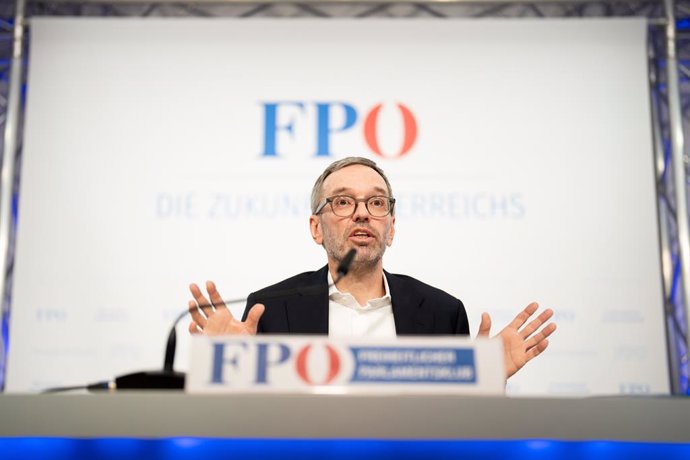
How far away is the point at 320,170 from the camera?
3.07 metres

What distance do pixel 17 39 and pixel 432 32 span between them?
2095 millimetres

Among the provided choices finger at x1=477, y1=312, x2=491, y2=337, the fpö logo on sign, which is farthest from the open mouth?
the fpö logo on sign

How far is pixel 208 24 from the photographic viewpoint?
330cm

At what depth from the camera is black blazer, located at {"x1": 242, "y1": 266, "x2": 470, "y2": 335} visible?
185 centimetres

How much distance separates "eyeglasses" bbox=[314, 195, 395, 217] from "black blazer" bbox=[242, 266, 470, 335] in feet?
0.70

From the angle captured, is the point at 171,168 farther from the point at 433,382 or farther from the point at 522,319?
the point at 433,382

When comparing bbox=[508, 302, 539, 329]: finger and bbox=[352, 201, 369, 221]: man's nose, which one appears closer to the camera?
bbox=[508, 302, 539, 329]: finger

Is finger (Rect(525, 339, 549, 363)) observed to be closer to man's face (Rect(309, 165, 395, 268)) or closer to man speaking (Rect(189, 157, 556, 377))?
man speaking (Rect(189, 157, 556, 377))

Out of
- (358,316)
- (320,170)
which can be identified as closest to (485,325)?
(358,316)

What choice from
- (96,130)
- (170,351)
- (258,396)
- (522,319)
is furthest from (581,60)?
(258,396)

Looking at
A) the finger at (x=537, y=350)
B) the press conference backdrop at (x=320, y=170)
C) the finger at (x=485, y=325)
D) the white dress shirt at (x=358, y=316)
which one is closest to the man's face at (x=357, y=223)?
the white dress shirt at (x=358, y=316)

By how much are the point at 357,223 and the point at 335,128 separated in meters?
1.28

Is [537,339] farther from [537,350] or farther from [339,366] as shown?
[339,366]

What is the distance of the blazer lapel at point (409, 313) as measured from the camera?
1.85m
